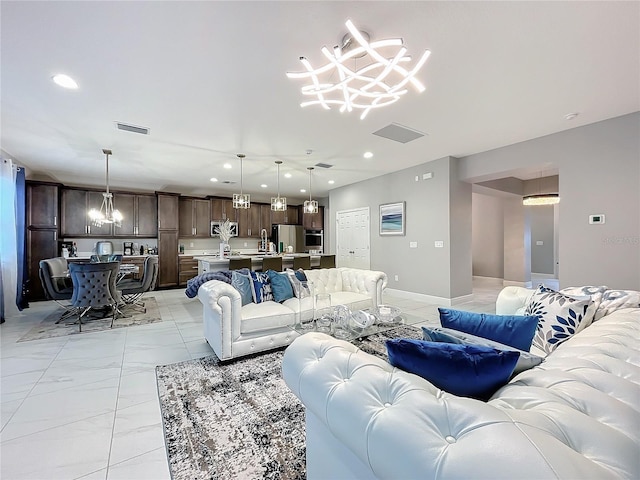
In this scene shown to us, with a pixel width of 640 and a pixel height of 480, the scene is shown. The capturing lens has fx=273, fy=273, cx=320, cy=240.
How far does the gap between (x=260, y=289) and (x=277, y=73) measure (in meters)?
2.31

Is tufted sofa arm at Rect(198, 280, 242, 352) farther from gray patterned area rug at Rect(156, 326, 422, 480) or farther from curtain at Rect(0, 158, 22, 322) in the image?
curtain at Rect(0, 158, 22, 322)

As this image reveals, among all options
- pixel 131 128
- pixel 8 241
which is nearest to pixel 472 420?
pixel 131 128

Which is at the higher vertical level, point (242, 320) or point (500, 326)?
point (500, 326)

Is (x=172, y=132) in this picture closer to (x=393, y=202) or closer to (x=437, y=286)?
(x=393, y=202)

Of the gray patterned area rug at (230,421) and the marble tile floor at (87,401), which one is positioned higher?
the gray patterned area rug at (230,421)

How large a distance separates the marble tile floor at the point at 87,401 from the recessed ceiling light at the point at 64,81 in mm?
2729

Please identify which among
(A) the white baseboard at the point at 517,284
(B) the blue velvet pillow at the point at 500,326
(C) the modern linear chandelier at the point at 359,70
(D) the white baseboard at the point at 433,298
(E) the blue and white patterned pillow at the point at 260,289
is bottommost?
(A) the white baseboard at the point at 517,284

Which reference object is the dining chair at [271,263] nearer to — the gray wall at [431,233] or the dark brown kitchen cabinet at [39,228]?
the gray wall at [431,233]

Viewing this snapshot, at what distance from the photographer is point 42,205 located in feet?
18.7

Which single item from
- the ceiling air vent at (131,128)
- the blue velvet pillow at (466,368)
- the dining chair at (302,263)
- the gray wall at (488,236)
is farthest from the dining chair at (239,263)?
the gray wall at (488,236)

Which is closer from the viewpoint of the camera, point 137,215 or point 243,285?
point 243,285

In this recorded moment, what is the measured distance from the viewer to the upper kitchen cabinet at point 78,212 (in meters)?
6.12

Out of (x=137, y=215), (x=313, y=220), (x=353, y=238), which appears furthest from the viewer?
(x=313, y=220)

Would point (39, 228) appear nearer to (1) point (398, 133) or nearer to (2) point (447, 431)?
(1) point (398, 133)
